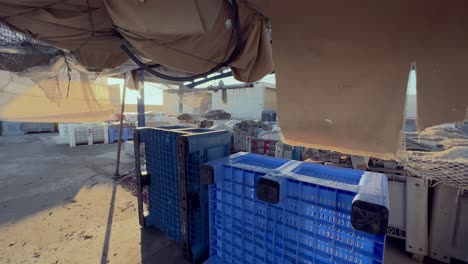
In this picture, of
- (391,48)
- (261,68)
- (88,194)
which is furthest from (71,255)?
(391,48)

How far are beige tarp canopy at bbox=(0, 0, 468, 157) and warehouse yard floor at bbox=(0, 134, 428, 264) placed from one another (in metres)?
1.87

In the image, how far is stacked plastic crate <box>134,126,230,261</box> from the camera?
191cm

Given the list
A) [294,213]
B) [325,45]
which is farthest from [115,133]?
[325,45]

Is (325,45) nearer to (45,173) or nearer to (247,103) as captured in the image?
(45,173)

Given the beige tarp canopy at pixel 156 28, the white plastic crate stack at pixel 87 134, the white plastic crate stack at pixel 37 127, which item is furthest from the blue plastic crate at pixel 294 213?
the white plastic crate stack at pixel 37 127

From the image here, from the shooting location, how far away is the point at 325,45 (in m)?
1.28

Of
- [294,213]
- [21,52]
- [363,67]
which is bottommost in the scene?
[294,213]

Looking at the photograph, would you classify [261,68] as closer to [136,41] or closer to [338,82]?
[338,82]

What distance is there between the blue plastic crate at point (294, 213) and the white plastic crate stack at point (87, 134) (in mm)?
8139

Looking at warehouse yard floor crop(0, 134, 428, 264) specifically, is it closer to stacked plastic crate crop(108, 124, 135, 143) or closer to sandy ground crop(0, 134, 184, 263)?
sandy ground crop(0, 134, 184, 263)

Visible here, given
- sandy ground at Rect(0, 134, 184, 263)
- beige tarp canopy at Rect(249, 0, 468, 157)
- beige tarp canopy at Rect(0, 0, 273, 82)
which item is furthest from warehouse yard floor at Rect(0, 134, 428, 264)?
beige tarp canopy at Rect(0, 0, 273, 82)

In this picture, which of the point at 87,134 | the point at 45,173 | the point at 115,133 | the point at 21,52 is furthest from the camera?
the point at 115,133

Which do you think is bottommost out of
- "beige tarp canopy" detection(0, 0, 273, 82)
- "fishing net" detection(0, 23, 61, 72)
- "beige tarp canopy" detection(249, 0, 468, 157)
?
"beige tarp canopy" detection(249, 0, 468, 157)

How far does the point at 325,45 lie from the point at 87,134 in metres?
9.03
